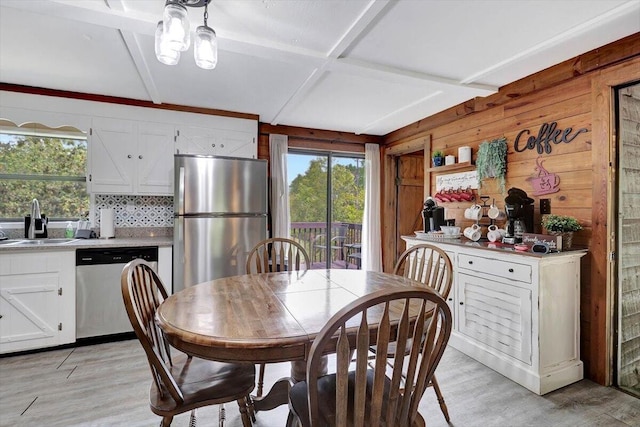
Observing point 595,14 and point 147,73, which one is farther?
point 147,73

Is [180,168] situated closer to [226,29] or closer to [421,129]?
[226,29]

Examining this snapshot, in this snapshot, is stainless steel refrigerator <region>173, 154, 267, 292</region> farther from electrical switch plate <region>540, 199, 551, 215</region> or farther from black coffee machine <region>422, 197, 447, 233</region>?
electrical switch plate <region>540, 199, 551, 215</region>

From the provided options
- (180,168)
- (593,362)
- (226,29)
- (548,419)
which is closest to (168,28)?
(226,29)

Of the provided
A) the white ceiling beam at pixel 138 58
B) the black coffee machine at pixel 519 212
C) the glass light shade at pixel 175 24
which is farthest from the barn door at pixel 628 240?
the white ceiling beam at pixel 138 58

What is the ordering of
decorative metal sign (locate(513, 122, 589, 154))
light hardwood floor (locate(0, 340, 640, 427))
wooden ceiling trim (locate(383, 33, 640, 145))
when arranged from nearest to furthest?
light hardwood floor (locate(0, 340, 640, 427)), wooden ceiling trim (locate(383, 33, 640, 145)), decorative metal sign (locate(513, 122, 589, 154))

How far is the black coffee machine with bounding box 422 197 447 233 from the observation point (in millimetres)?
3461

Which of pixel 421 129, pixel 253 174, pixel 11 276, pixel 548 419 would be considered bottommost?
pixel 548 419

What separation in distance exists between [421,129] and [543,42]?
74.4 inches

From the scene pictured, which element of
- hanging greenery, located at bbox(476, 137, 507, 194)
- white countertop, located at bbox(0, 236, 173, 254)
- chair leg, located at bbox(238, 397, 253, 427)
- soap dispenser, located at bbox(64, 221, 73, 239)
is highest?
hanging greenery, located at bbox(476, 137, 507, 194)

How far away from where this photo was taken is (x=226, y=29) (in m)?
2.02

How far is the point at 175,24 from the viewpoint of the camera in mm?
1337

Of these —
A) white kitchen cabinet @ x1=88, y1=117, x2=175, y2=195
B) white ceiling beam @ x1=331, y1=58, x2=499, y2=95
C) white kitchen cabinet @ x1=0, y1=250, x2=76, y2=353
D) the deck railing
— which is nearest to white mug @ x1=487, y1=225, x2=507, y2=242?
white ceiling beam @ x1=331, y1=58, x2=499, y2=95

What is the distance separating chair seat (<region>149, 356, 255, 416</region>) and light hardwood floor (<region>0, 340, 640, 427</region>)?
1.91ft

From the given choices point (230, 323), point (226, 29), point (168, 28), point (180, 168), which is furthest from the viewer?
point (180, 168)
